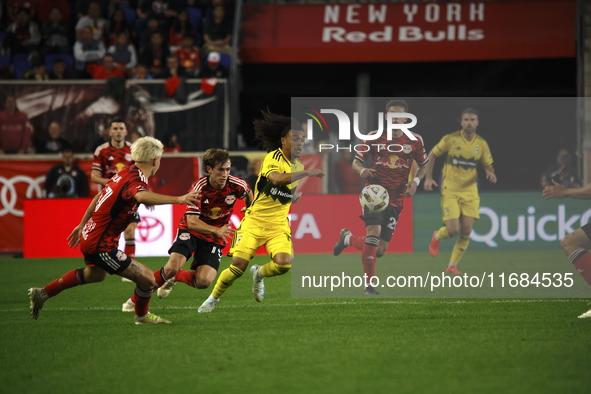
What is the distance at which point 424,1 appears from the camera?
1916 cm

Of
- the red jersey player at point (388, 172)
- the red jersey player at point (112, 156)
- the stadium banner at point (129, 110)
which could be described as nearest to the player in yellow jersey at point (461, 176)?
the red jersey player at point (388, 172)

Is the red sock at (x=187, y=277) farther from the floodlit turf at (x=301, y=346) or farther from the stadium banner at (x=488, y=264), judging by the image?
the stadium banner at (x=488, y=264)

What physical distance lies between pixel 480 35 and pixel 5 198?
10.8m

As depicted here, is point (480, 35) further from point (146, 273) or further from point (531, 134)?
point (146, 273)

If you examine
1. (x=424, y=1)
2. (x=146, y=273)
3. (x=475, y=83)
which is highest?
(x=424, y=1)

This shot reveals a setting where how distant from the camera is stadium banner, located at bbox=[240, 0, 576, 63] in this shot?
715 inches

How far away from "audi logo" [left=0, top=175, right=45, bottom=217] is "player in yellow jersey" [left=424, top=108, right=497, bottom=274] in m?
8.12

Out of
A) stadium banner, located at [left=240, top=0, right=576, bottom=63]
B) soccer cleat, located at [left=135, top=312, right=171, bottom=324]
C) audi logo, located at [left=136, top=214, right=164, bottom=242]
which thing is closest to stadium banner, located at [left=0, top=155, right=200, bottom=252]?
audi logo, located at [left=136, top=214, right=164, bottom=242]

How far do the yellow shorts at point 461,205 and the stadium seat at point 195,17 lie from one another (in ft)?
32.5

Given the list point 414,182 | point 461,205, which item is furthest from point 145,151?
point 461,205

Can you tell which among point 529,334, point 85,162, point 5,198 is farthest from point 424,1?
point 529,334

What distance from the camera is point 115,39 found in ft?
61.1

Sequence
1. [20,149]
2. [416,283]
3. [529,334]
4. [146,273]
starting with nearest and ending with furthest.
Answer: [529,334] < [146,273] < [416,283] < [20,149]

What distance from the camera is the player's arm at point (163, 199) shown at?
6.52 meters
